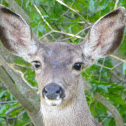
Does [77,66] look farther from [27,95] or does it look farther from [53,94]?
[27,95]

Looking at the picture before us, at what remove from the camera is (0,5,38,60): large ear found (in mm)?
6688

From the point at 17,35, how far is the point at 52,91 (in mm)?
1490

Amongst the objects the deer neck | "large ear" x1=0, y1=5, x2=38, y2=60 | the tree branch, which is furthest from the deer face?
the tree branch

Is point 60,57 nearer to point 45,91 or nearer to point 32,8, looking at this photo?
point 45,91

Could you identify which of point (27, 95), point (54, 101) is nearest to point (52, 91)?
point (54, 101)

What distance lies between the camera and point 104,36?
6906mm

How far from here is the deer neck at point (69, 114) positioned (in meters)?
6.46

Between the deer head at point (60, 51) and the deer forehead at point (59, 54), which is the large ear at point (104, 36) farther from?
the deer forehead at point (59, 54)

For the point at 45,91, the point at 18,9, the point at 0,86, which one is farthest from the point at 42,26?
the point at 0,86

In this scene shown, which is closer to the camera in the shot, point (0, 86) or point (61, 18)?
point (61, 18)

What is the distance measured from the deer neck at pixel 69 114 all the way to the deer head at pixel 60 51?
0.31 feet

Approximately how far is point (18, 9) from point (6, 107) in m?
1.73

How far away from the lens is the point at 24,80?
8.17 metres

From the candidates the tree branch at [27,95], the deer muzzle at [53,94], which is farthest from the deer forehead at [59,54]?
the tree branch at [27,95]
